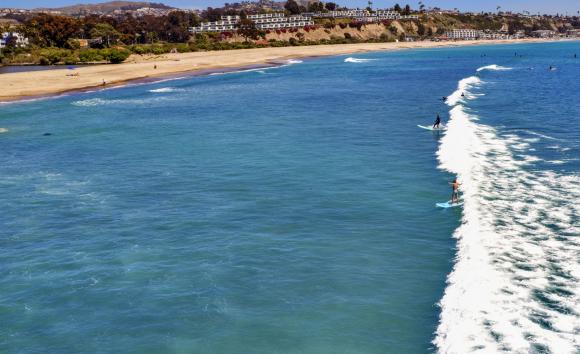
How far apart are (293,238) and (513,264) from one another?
28.0 feet

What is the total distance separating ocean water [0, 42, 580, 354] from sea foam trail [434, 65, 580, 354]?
0.26 feet

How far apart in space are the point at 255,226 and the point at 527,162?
18515 mm

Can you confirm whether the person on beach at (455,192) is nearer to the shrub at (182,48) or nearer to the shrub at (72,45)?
the shrub at (72,45)

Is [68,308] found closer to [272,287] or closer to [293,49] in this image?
[272,287]

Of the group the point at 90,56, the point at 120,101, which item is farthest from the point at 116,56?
the point at 120,101

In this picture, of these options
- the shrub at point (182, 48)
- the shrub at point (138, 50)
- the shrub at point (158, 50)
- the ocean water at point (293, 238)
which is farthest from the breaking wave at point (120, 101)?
the shrub at point (182, 48)

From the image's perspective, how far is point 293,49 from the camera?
177750 mm

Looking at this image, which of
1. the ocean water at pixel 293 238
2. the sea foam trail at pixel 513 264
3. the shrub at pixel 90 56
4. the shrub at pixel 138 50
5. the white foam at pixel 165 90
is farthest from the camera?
the shrub at pixel 138 50

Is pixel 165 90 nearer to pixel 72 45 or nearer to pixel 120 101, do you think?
pixel 120 101

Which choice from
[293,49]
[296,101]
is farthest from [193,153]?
[293,49]

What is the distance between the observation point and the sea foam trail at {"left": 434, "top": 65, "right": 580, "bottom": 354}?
1597cm

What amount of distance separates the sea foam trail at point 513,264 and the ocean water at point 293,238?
8cm

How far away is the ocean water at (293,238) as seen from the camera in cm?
1680

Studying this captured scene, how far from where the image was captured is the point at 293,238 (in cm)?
2348
